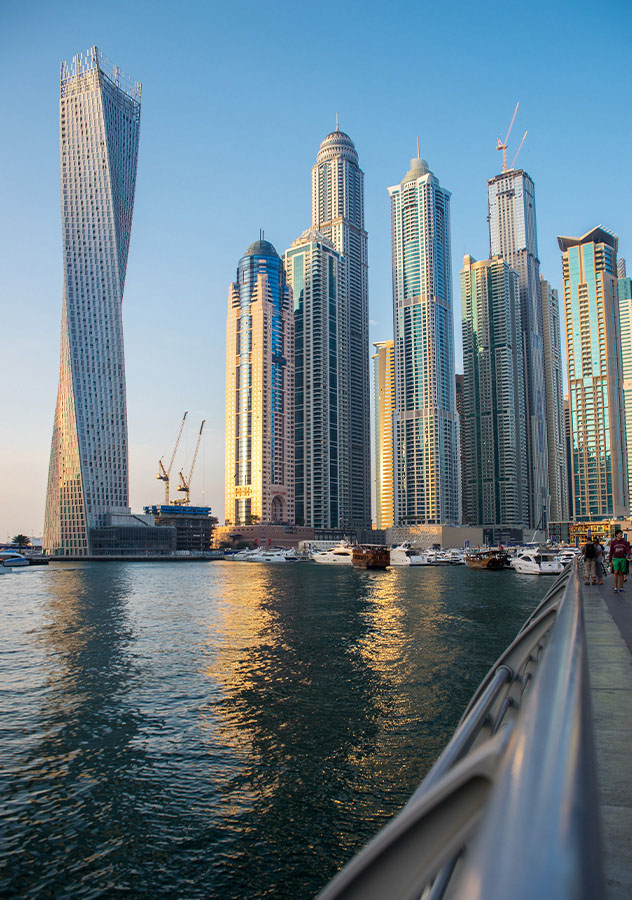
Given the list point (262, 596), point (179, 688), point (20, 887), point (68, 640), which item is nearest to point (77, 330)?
point (262, 596)

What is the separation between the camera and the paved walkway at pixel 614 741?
3.06 m

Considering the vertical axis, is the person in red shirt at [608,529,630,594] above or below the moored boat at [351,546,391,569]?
above

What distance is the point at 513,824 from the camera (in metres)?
1.73

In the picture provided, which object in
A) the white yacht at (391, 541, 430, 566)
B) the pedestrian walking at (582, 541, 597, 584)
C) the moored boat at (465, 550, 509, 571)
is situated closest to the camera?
the pedestrian walking at (582, 541, 597, 584)

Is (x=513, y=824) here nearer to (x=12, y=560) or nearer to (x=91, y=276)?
(x=12, y=560)

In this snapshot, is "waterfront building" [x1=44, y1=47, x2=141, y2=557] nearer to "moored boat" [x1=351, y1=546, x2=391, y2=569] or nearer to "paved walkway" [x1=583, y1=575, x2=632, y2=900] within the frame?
"moored boat" [x1=351, y1=546, x2=391, y2=569]

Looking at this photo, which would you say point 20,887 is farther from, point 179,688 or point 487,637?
point 487,637

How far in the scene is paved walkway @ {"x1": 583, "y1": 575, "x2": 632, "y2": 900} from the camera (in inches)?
120

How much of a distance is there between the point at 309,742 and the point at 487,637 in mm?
19582

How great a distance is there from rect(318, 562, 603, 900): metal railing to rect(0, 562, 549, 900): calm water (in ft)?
31.0

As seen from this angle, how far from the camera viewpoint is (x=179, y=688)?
23.5 m

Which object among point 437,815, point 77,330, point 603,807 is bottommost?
point 603,807

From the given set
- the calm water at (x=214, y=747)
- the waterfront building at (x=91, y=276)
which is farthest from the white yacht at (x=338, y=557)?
the calm water at (x=214, y=747)

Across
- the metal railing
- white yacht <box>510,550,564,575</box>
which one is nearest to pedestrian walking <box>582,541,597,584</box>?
the metal railing
